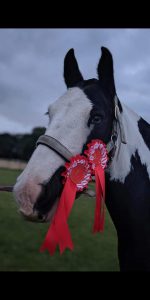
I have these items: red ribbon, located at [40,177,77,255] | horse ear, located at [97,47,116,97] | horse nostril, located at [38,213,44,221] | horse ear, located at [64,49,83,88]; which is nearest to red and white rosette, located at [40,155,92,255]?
red ribbon, located at [40,177,77,255]

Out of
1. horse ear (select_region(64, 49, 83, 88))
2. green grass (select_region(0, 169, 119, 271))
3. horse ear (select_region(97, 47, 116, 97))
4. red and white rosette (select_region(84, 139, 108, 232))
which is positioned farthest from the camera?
green grass (select_region(0, 169, 119, 271))

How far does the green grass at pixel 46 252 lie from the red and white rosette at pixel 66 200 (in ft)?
8.19

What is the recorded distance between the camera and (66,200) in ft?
6.63

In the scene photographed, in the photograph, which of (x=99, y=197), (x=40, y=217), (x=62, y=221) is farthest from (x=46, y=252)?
(x=40, y=217)

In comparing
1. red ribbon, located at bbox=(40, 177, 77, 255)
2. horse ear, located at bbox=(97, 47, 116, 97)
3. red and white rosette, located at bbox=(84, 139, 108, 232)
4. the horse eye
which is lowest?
red ribbon, located at bbox=(40, 177, 77, 255)

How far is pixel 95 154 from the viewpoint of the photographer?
212 cm

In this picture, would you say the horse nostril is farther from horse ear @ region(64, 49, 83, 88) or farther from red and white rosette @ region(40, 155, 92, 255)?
horse ear @ region(64, 49, 83, 88)

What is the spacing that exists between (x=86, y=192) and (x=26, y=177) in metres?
0.55

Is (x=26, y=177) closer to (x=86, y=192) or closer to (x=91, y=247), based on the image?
(x=86, y=192)

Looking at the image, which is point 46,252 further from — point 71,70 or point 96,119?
point 96,119

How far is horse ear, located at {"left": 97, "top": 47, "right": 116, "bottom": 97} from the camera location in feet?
7.55

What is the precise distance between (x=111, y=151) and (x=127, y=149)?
0.16 metres

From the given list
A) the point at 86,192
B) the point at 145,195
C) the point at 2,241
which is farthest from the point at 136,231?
the point at 2,241

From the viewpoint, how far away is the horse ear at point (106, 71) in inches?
90.6
